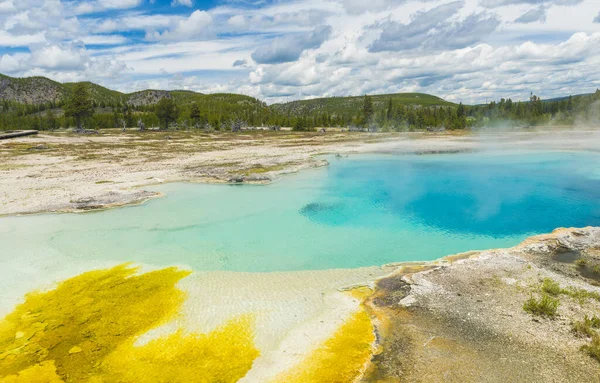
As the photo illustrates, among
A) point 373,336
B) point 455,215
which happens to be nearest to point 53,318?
point 373,336

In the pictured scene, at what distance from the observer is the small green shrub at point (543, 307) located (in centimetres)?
1090

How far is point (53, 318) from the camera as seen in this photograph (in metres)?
12.2

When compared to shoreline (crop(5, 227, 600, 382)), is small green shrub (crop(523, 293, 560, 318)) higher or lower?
higher

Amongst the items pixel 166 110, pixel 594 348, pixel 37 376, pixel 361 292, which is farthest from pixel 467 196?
pixel 166 110

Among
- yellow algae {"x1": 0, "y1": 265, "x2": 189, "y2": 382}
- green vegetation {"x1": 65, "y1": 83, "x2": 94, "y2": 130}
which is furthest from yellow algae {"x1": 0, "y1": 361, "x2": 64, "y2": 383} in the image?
green vegetation {"x1": 65, "y1": 83, "x2": 94, "y2": 130}

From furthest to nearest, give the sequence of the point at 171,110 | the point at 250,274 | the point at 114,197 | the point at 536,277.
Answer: the point at 171,110, the point at 114,197, the point at 250,274, the point at 536,277

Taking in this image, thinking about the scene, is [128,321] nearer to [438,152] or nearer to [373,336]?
[373,336]

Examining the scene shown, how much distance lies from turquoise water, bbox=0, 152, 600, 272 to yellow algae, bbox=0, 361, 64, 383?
24.8 ft

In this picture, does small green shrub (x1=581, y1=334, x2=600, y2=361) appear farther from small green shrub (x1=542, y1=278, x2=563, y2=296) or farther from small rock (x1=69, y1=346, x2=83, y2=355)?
small rock (x1=69, y1=346, x2=83, y2=355)

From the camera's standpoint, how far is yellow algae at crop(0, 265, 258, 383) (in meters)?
9.29

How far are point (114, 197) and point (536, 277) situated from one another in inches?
1093

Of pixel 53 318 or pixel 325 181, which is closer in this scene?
pixel 53 318

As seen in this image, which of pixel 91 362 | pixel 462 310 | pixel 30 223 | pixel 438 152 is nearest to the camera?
pixel 91 362

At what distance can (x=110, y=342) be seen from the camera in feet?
35.0
